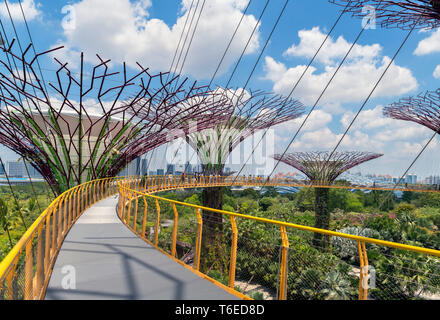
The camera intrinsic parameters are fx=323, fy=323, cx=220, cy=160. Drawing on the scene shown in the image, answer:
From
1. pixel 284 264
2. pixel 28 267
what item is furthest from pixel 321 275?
pixel 28 267

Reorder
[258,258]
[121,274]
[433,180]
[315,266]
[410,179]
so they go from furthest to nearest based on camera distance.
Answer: [410,179]
[433,180]
[258,258]
[121,274]
[315,266]

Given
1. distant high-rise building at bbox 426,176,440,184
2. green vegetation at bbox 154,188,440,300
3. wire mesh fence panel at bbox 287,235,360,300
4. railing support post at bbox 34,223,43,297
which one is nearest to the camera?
green vegetation at bbox 154,188,440,300

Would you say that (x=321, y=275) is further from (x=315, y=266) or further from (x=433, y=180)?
(x=433, y=180)

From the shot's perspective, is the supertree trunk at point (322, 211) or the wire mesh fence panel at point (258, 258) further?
the supertree trunk at point (322, 211)

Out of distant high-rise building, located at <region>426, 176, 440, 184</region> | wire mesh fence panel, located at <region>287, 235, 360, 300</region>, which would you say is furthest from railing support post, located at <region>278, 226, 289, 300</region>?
distant high-rise building, located at <region>426, 176, 440, 184</region>

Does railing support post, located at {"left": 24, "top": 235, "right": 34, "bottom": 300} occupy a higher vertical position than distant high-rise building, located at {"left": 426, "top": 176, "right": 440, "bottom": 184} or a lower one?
lower

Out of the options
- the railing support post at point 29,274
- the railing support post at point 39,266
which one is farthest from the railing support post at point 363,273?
the railing support post at point 39,266

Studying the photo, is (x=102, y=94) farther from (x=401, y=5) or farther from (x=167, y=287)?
(x=167, y=287)

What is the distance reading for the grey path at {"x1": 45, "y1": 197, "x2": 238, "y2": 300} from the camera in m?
4.20

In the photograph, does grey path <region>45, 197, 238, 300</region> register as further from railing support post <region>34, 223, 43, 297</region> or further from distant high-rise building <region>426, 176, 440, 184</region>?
distant high-rise building <region>426, 176, 440, 184</region>

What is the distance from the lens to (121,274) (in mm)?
5023

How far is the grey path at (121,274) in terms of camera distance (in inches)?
165

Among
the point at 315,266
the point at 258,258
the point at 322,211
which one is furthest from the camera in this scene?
the point at 322,211

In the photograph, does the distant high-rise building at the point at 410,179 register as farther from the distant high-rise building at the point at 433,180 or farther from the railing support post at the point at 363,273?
the railing support post at the point at 363,273
